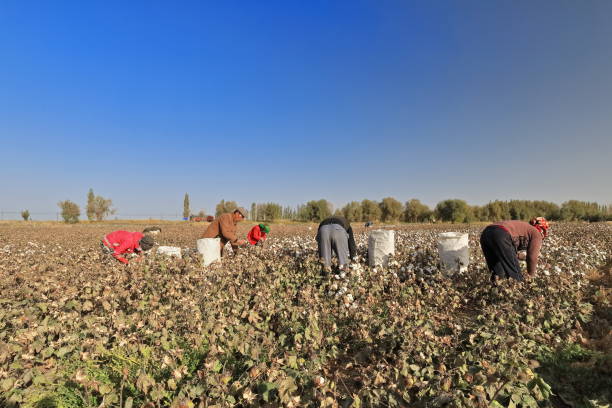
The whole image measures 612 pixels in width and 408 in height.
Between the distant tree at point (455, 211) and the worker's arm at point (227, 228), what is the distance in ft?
177

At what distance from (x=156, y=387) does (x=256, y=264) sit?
11.4 ft

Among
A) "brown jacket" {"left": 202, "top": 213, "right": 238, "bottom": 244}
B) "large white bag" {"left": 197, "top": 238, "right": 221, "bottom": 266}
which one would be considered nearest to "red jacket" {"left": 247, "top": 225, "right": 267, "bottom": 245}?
"brown jacket" {"left": 202, "top": 213, "right": 238, "bottom": 244}

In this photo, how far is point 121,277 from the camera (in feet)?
16.2

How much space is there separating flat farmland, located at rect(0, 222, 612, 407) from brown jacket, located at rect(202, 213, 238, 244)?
58.8 inches

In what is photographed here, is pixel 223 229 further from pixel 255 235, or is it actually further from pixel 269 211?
pixel 269 211

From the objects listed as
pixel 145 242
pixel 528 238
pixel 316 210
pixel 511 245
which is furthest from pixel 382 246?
pixel 316 210

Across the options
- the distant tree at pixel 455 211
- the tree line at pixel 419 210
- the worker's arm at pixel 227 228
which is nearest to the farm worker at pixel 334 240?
the worker's arm at pixel 227 228

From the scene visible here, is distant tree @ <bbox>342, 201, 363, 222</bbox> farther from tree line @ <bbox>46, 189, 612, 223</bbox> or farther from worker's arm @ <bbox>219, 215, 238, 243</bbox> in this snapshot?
worker's arm @ <bbox>219, 215, 238, 243</bbox>

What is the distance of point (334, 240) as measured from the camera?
620cm

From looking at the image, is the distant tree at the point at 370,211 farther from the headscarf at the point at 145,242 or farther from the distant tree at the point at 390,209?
the headscarf at the point at 145,242

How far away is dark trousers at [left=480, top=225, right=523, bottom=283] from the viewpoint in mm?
5113

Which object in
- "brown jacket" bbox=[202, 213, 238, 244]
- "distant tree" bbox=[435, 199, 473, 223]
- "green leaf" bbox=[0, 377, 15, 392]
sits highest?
"distant tree" bbox=[435, 199, 473, 223]

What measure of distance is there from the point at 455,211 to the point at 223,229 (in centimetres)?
5517

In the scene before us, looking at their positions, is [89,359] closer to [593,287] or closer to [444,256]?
[444,256]
